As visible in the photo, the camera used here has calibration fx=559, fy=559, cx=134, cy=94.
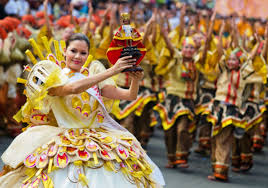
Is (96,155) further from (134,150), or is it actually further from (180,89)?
(180,89)

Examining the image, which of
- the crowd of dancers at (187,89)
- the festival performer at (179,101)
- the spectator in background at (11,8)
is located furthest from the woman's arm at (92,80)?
the spectator in background at (11,8)

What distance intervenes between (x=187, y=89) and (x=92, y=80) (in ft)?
15.0

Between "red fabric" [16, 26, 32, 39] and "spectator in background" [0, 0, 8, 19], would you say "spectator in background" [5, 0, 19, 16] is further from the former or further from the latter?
"red fabric" [16, 26, 32, 39]

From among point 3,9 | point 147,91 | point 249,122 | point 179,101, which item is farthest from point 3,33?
point 249,122

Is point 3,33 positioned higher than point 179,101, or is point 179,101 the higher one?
point 3,33

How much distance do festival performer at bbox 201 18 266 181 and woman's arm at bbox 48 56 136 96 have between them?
409cm

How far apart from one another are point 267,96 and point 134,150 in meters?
6.37

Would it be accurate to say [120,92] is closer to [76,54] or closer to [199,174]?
[76,54]

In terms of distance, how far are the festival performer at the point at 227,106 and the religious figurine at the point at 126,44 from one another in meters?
3.91

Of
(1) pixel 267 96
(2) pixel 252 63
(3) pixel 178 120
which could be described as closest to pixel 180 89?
(3) pixel 178 120

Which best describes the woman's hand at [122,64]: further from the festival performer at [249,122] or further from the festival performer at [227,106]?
the festival performer at [249,122]

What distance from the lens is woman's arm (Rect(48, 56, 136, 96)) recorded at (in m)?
3.91

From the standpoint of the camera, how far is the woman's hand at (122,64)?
3.91 m

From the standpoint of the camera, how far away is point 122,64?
12.9ft
